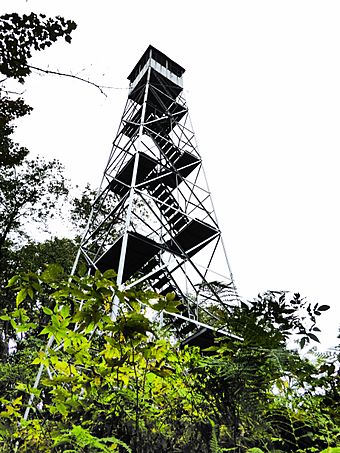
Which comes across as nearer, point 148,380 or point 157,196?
point 148,380

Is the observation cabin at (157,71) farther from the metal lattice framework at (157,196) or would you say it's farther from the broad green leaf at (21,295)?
the broad green leaf at (21,295)

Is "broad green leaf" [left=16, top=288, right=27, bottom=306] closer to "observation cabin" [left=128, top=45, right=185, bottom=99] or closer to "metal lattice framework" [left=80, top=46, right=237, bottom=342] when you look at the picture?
"metal lattice framework" [left=80, top=46, right=237, bottom=342]

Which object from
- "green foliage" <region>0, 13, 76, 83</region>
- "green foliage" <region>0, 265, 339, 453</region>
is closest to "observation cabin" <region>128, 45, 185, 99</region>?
"green foliage" <region>0, 13, 76, 83</region>

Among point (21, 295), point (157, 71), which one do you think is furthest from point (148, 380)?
point (157, 71)

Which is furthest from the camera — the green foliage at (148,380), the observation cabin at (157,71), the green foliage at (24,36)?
the observation cabin at (157,71)

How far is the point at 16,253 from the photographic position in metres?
16.6

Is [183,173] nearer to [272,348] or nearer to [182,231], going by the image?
[182,231]

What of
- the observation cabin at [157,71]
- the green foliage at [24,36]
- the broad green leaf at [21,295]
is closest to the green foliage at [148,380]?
the broad green leaf at [21,295]

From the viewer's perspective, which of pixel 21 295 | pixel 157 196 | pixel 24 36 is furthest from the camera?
pixel 157 196

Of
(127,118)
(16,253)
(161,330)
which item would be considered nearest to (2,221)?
(16,253)

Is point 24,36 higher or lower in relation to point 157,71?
lower

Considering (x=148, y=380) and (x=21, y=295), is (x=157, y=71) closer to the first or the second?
(x=148, y=380)

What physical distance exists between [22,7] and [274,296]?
11.2 feet

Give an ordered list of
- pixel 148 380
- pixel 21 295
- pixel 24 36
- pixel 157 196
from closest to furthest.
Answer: pixel 21 295, pixel 148 380, pixel 24 36, pixel 157 196
